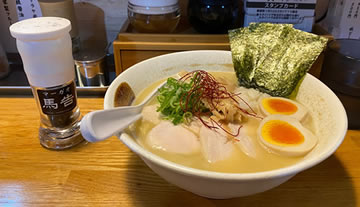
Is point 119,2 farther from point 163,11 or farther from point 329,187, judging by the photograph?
point 329,187

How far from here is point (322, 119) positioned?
3.24 feet

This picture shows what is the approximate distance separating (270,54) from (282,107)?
27cm

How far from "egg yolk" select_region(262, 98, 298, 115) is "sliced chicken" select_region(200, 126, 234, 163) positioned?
0.25 metres

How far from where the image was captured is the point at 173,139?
3.11ft

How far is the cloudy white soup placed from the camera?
90cm

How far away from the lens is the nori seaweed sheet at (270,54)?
1.18 meters

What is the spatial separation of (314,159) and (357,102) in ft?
2.47

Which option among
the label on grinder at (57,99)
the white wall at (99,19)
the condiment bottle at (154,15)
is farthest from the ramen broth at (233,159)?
the white wall at (99,19)

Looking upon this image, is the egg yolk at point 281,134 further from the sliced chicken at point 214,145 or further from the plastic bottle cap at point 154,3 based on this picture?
the plastic bottle cap at point 154,3

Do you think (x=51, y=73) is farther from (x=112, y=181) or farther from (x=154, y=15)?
(x=154, y=15)

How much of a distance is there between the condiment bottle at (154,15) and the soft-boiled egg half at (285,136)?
2.30 ft

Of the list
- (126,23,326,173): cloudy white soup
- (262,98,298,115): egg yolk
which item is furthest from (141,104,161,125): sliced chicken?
(262,98,298,115): egg yolk

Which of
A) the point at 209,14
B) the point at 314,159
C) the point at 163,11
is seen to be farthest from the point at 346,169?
the point at 163,11

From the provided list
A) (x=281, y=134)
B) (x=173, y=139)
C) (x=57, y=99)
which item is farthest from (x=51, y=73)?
(x=281, y=134)
